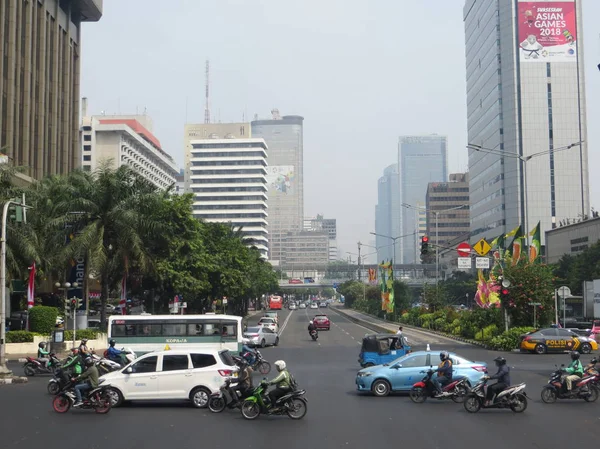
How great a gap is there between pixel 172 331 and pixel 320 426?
68.6 feet

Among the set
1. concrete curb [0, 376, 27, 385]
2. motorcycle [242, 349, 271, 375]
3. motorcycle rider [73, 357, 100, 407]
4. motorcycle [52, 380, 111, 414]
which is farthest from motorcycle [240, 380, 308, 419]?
concrete curb [0, 376, 27, 385]

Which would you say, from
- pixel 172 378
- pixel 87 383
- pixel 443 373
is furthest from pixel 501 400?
pixel 87 383

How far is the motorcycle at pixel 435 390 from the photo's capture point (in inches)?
794

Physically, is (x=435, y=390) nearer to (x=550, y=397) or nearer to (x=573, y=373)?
(x=550, y=397)

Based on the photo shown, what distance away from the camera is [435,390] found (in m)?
20.3

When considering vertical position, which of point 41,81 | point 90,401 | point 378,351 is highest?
point 41,81

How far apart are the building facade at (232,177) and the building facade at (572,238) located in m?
104

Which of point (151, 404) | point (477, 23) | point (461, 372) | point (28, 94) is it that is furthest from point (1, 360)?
point (477, 23)

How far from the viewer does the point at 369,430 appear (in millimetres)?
15648

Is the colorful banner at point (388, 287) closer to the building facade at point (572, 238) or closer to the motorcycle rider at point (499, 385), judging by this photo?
the building facade at point (572, 238)

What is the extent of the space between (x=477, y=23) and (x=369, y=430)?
141670mm

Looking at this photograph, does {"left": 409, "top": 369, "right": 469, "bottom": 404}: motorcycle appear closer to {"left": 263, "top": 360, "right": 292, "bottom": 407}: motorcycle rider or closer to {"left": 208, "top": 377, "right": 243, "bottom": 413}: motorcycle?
{"left": 263, "top": 360, "right": 292, "bottom": 407}: motorcycle rider

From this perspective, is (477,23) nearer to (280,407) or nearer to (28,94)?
(28,94)

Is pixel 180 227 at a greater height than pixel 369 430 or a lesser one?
greater
